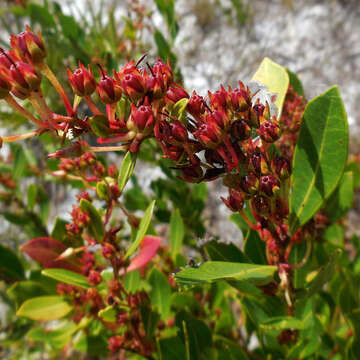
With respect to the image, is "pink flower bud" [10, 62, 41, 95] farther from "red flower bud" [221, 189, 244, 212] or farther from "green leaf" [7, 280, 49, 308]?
"green leaf" [7, 280, 49, 308]

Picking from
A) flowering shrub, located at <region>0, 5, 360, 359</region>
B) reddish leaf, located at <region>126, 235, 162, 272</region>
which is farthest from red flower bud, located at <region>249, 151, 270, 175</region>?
reddish leaf, located at <region>126, 235, 162, 272</region>

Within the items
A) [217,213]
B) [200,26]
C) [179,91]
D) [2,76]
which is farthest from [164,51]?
[200,26]

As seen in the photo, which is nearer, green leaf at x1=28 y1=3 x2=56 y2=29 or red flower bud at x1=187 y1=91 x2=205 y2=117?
red flower bud at x1=187 y1=91 x2=205 y2=117

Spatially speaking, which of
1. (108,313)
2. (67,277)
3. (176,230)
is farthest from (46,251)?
(176,230)

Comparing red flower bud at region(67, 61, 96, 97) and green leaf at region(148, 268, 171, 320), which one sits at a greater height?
red flower bud at region(67, 61, 96, 97)

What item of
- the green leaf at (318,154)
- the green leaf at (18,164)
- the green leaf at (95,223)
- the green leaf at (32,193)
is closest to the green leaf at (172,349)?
Result: the green leaf at (95,223)

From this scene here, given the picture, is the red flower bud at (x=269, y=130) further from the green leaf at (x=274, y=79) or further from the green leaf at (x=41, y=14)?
the green leaf at (x=41, y=14)

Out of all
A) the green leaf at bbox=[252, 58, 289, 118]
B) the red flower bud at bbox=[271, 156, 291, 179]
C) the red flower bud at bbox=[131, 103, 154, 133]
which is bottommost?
the red flower bud at bbox=[271, 156, 291, 179]
